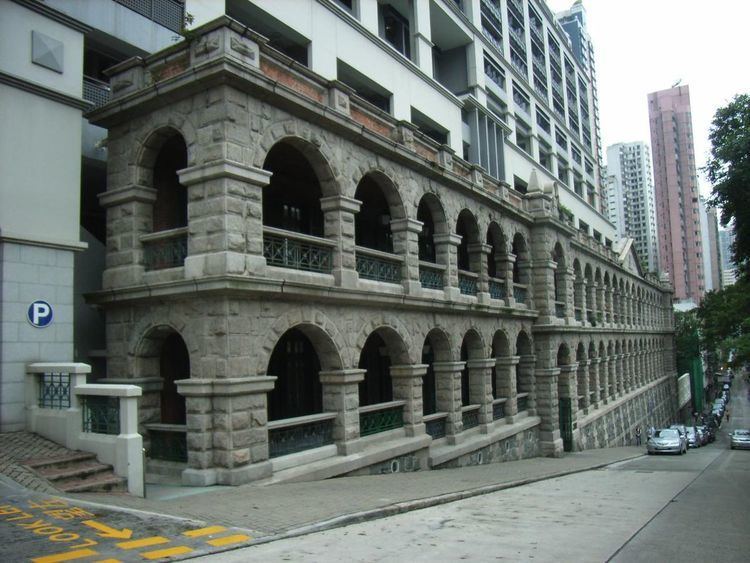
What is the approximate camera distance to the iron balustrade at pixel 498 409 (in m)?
21.9

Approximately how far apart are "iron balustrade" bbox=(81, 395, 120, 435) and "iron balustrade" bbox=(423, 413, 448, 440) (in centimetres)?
907

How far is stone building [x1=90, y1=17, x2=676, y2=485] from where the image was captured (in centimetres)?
1117

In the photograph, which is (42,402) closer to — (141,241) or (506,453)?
(141,241)

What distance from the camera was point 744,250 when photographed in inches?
747

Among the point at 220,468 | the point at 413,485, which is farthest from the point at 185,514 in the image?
the point at 413,485

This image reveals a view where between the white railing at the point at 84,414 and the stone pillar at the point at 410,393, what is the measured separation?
7.58 meters

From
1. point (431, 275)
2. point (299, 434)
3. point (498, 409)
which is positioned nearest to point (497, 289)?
point (498, 409)

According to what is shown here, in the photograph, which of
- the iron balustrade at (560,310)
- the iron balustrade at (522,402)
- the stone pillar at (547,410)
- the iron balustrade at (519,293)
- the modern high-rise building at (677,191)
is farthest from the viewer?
the modern high-rise building at (677,191)

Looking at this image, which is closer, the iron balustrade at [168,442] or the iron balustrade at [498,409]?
the iron balustrade at [168,442]

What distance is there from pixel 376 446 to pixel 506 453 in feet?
28.3

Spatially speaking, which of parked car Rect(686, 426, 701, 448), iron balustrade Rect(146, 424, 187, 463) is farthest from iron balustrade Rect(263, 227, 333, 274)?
parked car Rect(686, 426, 701, 448)

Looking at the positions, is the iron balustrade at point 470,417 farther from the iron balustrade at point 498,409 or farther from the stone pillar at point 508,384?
the stone pillar at point 508,384

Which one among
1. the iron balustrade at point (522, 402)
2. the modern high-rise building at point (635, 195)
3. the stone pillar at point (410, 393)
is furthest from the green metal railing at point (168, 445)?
the modern high-rise building at point (635, 195)

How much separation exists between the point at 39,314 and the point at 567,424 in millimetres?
22033
